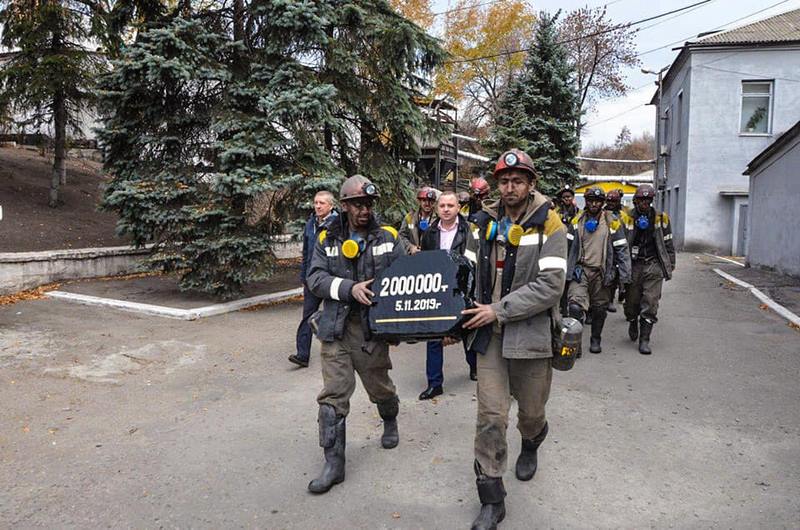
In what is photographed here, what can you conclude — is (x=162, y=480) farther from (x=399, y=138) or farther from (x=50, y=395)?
(x=399, y=138)

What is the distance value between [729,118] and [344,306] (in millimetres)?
24404

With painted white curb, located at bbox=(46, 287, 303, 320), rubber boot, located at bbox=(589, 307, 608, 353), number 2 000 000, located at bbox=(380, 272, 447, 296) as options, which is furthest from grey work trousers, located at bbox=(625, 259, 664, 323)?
painted white curb, located at bbox=(46, 287, 303, 320)

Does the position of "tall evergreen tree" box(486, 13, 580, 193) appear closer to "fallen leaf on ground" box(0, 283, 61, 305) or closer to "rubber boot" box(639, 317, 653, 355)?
"rubber boot" box(639, 317, 653, 355)

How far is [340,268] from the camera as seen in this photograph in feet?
12.6

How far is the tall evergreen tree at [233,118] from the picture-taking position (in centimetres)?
948

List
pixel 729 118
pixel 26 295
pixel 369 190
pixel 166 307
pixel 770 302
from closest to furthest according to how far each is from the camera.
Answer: pixel 369 190 < pixel 166 307 < pixel 26 295 < pixel 770 302 < pixel 729 118

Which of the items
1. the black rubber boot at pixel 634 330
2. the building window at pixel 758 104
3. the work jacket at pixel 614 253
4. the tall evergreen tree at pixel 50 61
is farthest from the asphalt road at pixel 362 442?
the building window at pixel 758 104

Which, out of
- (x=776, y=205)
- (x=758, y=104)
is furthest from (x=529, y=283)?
(x=758, y=104)

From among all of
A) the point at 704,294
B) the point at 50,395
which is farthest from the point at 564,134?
the point at 50,395

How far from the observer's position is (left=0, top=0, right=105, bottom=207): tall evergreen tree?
14805 millimetres

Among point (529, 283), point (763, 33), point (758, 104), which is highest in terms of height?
point (763, 33)

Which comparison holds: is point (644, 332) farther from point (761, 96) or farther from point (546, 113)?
point (761, 96)

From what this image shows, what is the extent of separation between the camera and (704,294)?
40.6ft

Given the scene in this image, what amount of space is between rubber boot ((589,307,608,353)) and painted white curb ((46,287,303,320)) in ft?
18.1
